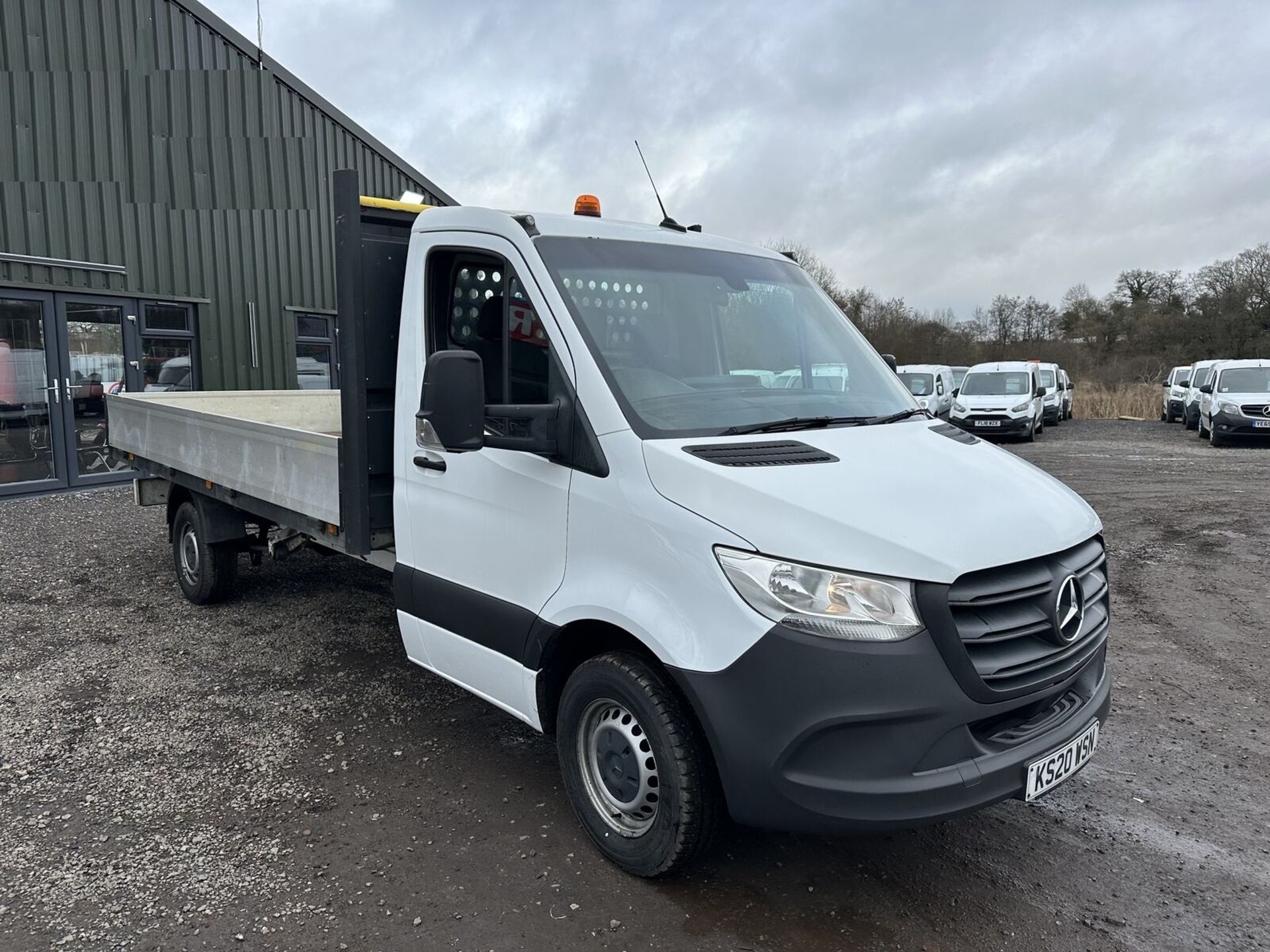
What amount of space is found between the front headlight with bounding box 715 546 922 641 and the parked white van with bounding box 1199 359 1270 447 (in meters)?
19.9

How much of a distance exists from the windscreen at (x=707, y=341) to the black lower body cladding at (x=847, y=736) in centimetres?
86

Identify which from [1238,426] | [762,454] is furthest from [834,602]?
[1238,426]

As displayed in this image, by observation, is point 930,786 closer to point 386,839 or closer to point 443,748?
point 386,839

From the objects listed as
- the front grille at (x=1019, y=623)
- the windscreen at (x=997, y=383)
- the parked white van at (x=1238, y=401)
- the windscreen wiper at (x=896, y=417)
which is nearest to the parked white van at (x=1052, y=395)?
the windscreen at (x=997, y=383)

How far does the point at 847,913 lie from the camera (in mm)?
2879

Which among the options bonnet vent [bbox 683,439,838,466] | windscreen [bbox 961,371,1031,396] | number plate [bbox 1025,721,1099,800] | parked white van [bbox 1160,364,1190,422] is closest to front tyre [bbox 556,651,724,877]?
bonnet vent [bbox 683,439,838,466]

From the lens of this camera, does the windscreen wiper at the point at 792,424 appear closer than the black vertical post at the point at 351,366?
Yes

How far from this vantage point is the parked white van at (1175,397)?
25.6 metres

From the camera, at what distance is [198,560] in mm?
6219

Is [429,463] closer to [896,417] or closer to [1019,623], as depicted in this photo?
[896,417]

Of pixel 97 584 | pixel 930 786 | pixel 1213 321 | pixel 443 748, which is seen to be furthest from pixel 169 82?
pixel 1213 321

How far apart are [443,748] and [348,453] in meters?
1.43

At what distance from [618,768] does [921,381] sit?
20.6 metres

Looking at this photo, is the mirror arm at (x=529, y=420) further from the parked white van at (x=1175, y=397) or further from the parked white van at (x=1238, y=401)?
the parked white van at (x=1175, y=397)
